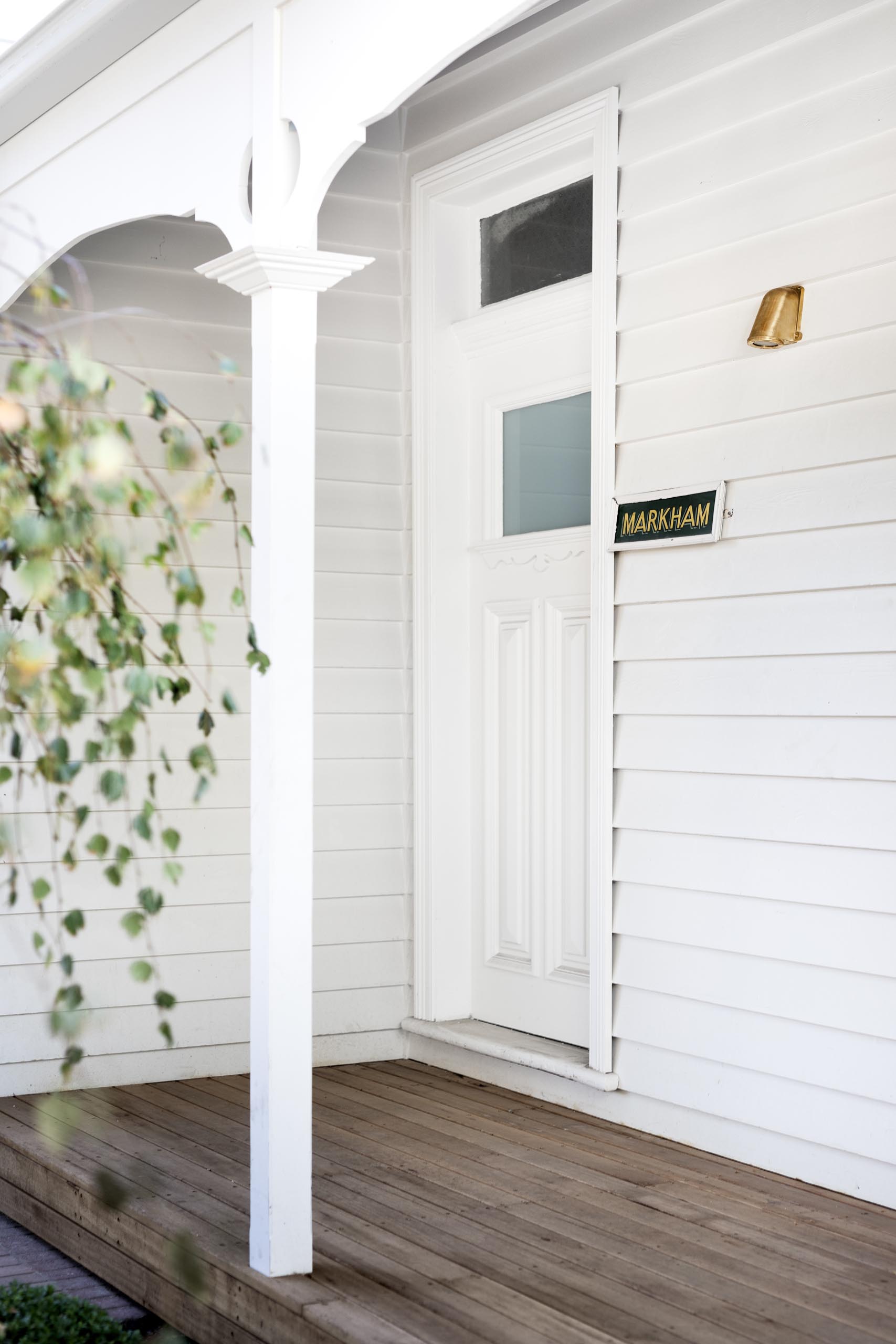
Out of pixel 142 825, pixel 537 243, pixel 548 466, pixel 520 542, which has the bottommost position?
pixel 142 825

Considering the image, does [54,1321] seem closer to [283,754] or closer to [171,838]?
[283,754]

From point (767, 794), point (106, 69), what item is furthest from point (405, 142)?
point (767, 794)

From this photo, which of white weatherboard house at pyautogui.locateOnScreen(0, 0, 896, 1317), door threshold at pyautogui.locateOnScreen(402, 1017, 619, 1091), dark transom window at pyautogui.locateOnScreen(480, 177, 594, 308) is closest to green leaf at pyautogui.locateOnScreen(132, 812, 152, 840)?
white weatherboard house at pyautogui.locateOnScreen(0, 0, 896, 1317)

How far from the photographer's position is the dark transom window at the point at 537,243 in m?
4.16

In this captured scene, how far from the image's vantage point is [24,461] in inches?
74.9

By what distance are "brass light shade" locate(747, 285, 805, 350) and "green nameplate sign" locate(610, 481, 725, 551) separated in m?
0.39

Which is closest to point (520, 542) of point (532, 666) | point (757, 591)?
point (532, 666)

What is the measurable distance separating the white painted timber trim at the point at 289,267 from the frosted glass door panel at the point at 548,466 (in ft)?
5.00

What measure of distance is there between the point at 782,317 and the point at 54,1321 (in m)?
2.69

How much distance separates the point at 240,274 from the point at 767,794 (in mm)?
1710

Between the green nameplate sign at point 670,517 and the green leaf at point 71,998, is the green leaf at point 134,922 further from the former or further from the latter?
the green nameplate sign at point 670,517

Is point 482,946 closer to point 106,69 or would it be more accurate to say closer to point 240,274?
point 240,274

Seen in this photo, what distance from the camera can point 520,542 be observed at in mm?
4395

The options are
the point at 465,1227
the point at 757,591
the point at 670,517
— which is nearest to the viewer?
the point at 465,1227
